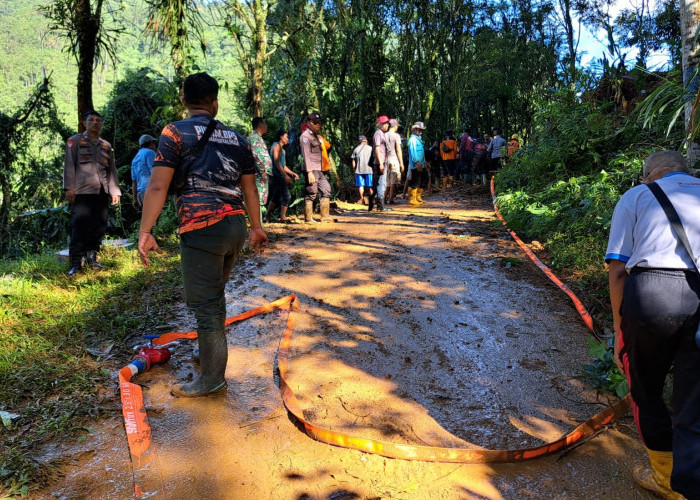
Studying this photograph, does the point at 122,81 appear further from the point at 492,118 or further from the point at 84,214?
the point at 492,118

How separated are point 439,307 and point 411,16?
55.4 ft

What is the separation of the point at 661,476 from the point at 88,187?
6401mm

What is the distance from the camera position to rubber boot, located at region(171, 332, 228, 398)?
3254 mm

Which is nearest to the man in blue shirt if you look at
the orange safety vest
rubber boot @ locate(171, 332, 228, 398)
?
rubber boot @ locate(171, 332, 228, 398)

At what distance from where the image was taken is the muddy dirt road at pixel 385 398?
2510 mm

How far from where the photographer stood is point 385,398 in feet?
10.9

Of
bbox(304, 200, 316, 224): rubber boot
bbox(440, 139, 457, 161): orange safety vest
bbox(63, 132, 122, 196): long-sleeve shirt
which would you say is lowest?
bbox(304, 200, 316, 224): rubber boot

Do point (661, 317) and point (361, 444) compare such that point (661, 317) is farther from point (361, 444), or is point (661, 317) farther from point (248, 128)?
point (248, 128)

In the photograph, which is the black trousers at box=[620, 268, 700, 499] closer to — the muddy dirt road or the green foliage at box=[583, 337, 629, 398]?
the muddy dirt road

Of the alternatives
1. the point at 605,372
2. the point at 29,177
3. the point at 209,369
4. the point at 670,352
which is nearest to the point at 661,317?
the point at 670,352

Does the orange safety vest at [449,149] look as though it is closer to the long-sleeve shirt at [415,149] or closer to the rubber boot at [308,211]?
the long-sleeve shirt at [415,149]

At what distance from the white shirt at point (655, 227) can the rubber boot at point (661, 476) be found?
Result: 945 millimetres

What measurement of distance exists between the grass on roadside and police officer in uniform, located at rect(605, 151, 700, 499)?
305 cm

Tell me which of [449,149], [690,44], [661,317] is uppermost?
[449,149]
